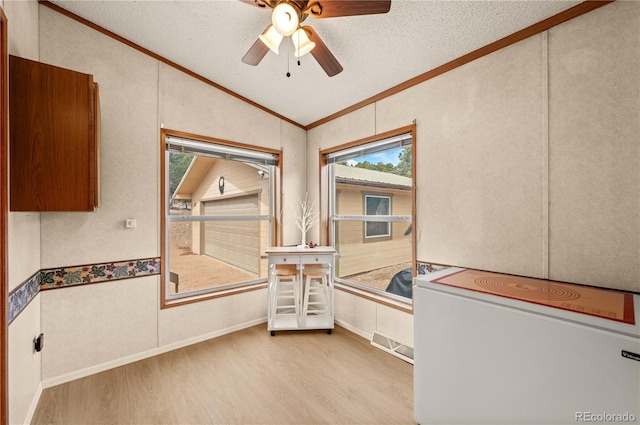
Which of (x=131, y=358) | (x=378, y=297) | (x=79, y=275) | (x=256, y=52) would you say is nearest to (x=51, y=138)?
(x=79, y=275)

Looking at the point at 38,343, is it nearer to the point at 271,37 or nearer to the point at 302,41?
the point at 271,37

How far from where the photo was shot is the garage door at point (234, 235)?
3.18 m

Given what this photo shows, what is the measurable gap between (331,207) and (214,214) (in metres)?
1.39

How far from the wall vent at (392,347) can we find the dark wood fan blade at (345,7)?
8.35 ft

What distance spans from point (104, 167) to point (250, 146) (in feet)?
4.58

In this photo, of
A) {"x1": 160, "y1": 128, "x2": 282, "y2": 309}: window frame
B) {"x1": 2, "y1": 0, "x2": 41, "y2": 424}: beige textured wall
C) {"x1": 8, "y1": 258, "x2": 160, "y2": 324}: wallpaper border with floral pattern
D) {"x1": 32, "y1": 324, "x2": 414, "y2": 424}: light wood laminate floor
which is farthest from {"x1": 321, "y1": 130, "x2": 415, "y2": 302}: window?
{"x1": 2, "y1": 0, "x2": 41, "y2": 424}: beige textured wall

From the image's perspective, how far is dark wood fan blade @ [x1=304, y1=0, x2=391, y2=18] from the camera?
142cm

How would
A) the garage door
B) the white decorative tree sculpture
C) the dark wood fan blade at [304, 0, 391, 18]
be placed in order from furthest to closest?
the white decorative tree sculpture, the garage door, the dark wood fan blade at [304, 0, 391, 18]

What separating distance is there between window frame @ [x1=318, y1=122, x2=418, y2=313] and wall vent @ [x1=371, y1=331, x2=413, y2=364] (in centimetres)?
32

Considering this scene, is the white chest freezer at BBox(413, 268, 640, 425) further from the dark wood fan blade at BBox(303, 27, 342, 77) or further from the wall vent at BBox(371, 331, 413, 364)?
the dark wood fan blade at BBox(303, 27, 342, 77)

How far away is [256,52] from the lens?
6.16ft

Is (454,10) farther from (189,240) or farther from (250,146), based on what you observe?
(189,240)

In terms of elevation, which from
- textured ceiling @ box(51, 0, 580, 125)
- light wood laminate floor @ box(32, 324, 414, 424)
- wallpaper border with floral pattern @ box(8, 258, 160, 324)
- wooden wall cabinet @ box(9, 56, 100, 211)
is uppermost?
textured ceiling @ box(51, 0, 580, 125)

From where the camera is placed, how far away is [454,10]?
1.72 meters
